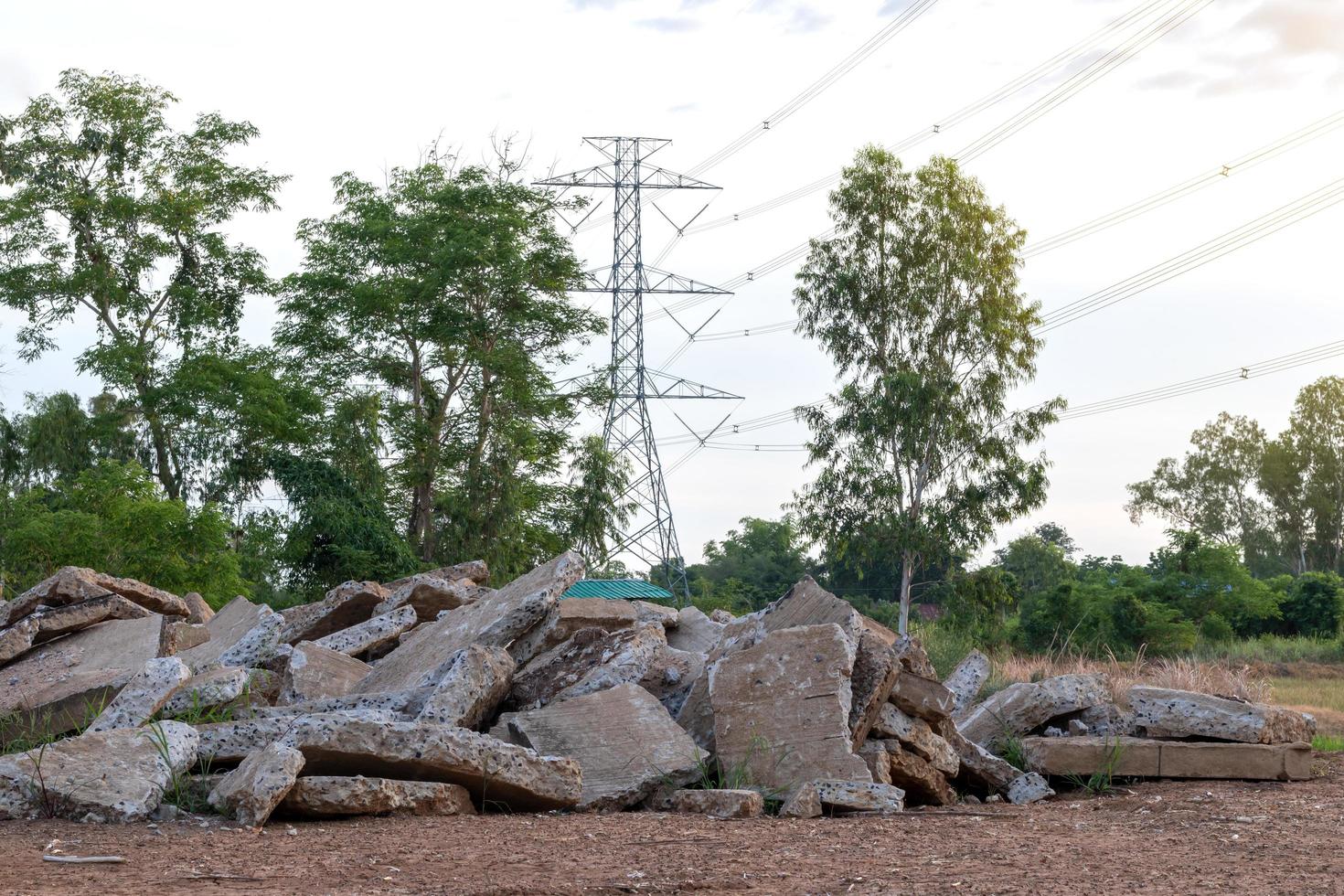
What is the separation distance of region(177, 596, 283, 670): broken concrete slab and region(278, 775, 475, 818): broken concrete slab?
2.70 meters

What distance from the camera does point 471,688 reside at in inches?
263

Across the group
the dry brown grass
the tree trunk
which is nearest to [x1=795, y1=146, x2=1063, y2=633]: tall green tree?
the tree trunk

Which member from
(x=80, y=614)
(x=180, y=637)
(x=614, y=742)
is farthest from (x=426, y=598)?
(x=614, y=742)

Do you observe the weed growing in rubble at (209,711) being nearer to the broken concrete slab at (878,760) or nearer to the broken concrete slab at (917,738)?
the broken concrete slab at (878,760)

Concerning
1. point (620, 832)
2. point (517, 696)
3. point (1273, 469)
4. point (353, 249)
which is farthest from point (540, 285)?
point (1273, 469)

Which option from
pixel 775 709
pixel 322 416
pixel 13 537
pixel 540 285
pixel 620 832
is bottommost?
pixel 620 832

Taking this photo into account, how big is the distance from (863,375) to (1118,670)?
19.0 metres

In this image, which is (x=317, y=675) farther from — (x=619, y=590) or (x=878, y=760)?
(x=619, y=590)

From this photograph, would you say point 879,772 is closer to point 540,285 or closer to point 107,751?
point 107,751

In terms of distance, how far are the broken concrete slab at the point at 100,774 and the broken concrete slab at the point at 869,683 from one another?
10.9ft

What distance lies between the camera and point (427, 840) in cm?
509

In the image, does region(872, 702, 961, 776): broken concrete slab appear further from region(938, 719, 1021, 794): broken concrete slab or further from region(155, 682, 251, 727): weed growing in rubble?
region(155, 682, 251, 727): weed growing in rubble

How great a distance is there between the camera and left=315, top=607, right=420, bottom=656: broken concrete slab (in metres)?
8.59

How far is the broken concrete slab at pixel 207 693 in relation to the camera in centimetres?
671
